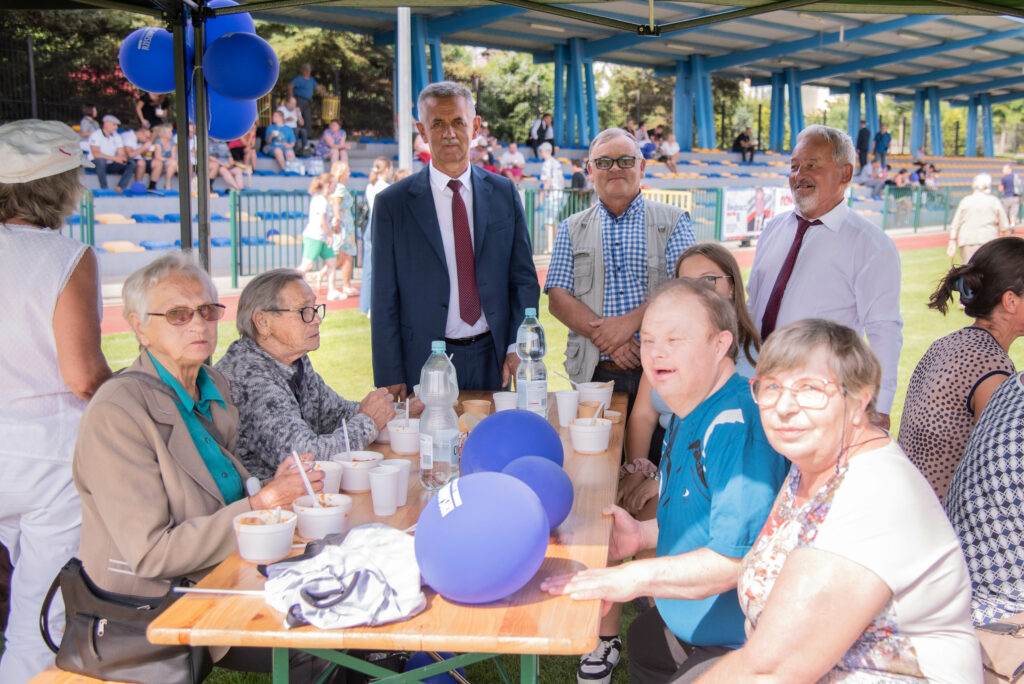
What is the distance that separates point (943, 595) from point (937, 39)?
29220mm

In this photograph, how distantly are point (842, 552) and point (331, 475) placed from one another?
1355mm

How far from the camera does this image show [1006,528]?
2.16 metres

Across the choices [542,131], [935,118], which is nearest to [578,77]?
[542,131]

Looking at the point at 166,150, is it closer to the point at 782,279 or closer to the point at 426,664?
the point at 782,279

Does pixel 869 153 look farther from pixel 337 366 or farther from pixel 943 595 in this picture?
pixel 943 595

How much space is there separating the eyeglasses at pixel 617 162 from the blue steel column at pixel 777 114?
106ft

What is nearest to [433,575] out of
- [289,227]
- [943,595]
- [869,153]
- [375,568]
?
[375,568]

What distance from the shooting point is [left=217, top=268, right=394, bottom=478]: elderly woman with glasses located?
2.69 m

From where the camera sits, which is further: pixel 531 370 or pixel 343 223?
pixel 343 223

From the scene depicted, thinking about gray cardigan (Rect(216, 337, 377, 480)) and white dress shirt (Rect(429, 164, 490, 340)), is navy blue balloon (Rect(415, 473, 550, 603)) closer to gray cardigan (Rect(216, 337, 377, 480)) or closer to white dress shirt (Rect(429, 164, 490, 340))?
gray cardigan (Rect(216, 337, 377, 480))

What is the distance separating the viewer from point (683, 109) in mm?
29562

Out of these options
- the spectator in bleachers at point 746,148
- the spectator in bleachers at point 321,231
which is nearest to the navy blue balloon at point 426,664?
the spectator in bleachers at point 321,231

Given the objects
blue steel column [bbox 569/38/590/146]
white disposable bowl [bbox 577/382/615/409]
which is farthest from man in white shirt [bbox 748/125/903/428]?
blue steel column [bbox 569/38/590/146]

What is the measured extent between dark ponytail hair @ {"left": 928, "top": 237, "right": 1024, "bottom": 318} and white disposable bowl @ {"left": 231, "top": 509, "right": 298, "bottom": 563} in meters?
2.31
